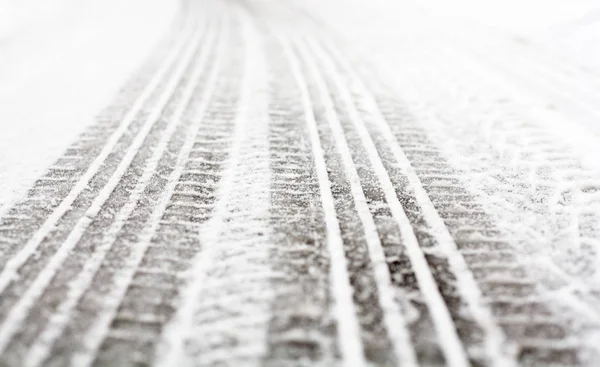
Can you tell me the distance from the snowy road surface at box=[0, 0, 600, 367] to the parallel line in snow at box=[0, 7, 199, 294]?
26mm

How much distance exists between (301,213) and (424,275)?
1094 mm

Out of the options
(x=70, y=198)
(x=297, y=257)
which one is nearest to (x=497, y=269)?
(x=297, y=257)

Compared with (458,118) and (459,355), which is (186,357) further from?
(458,118)

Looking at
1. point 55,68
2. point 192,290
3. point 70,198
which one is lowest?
point 192,290

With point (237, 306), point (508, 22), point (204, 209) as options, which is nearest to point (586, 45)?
point (508, 22)

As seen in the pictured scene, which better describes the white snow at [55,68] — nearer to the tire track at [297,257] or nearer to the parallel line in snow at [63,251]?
the parallel line in snow at [63,251]

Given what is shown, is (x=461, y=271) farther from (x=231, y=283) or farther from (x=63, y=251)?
(x=63, y=251)

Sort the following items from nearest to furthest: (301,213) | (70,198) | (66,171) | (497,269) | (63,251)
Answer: (497,269) < (63,251) < (301,213) < (70,198) < (66,171)

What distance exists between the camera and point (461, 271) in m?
3.14

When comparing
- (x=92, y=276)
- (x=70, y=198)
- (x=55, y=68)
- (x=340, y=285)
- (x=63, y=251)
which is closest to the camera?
(x=340, y=285)

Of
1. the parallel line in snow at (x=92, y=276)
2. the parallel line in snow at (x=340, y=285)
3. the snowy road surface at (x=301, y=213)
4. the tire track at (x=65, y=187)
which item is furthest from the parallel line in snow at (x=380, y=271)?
the tire track at (x=65, y=187)

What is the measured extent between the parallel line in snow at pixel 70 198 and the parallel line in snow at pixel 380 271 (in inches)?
88.6

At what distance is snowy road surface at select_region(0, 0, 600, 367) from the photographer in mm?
2674

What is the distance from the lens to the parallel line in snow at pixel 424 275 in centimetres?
256
